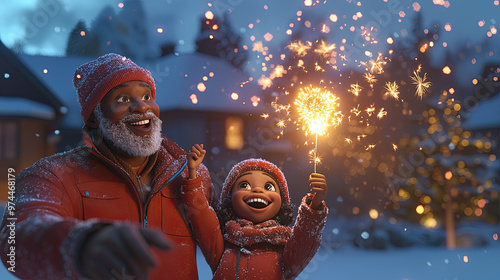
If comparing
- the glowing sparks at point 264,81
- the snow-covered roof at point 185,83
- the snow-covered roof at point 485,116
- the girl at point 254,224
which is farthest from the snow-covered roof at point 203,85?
the snow-covered roof at point 485,116

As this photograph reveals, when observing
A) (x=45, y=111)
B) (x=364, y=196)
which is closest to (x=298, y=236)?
(x=45, y=111)

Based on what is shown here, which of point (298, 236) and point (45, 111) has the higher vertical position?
point (45, 111)

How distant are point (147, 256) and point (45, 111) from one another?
6.09 metres

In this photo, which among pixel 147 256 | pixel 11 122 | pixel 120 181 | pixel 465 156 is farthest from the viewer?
pixel 465 156

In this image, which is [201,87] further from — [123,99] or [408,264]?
[408,264]

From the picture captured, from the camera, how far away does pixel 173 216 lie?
7.66ft

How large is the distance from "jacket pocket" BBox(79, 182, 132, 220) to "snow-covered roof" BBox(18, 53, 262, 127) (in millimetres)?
4357

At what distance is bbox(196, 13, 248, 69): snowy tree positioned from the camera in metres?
7.08

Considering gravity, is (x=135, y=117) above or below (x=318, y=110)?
below

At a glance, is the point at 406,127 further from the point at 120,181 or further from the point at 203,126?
the point at 120,181

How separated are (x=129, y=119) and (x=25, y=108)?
464 cm

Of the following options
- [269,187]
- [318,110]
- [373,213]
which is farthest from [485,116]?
[269,187]

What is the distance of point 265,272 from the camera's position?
2.42 m

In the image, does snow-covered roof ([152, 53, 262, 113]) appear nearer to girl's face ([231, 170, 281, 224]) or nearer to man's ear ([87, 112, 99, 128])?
girl's face ([231, 170, 281, 224])
